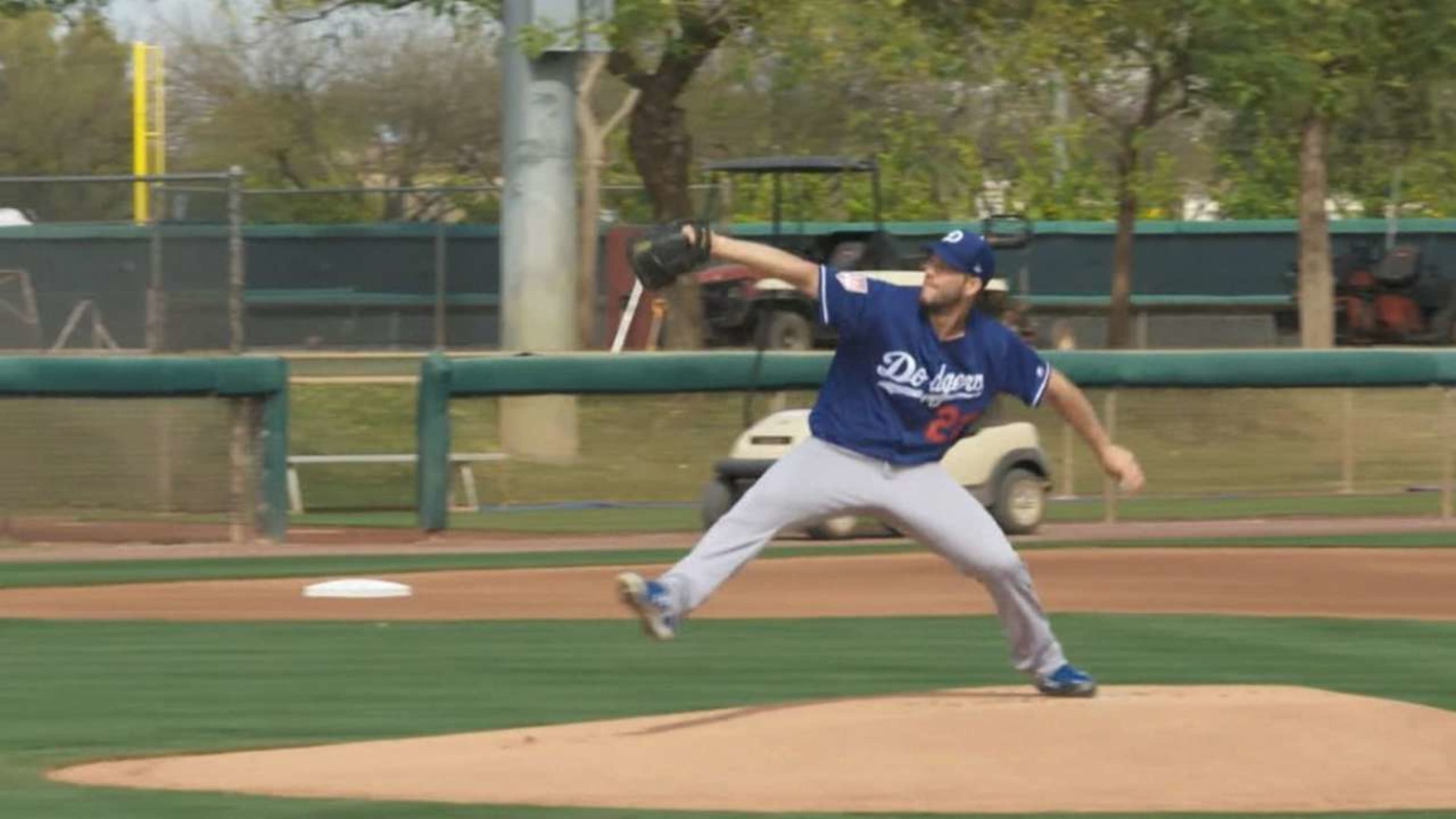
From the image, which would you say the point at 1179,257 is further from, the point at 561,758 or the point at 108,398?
the point at 561,758

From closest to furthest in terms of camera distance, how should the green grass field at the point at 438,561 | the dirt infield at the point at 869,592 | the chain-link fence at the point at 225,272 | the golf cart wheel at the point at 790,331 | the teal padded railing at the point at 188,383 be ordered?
1. the dirt infield at the point at 869,592
2. the green grass field at the point at 438,561
3. the teal padded railing at the point at 188,383
4. the chain-link fence at the point at 225,272
5. the golf cart wheel at the point at 790,331

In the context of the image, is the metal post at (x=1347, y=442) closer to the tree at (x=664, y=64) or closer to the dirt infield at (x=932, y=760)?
the tree at (x=664, y=64)

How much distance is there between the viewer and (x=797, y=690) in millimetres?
10227

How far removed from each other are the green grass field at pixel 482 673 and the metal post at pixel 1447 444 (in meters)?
6.56

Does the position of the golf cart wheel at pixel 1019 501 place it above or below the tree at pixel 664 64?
below

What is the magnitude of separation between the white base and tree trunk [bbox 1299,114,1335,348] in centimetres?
1734

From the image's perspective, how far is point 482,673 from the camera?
422 inches

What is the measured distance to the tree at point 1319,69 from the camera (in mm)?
24938

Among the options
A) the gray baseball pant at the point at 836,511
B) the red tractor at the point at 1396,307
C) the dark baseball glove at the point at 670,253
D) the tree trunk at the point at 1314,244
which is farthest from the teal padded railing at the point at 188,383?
the red tractor at the point at 1396,307

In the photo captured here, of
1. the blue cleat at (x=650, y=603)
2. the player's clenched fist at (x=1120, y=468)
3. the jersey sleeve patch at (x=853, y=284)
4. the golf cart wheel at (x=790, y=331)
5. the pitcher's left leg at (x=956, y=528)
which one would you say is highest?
the jersey sleeve patch at (x=853, y=284)

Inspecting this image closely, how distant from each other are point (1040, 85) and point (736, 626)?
15.7 meters

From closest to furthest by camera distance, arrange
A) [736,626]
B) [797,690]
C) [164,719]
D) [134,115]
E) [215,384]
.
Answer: [164,719], [797,690], [736,626], [215,384], [134,115]

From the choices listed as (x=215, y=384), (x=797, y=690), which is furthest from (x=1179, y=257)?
(x=797, y=690)

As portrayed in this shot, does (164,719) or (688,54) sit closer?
(164,719)
